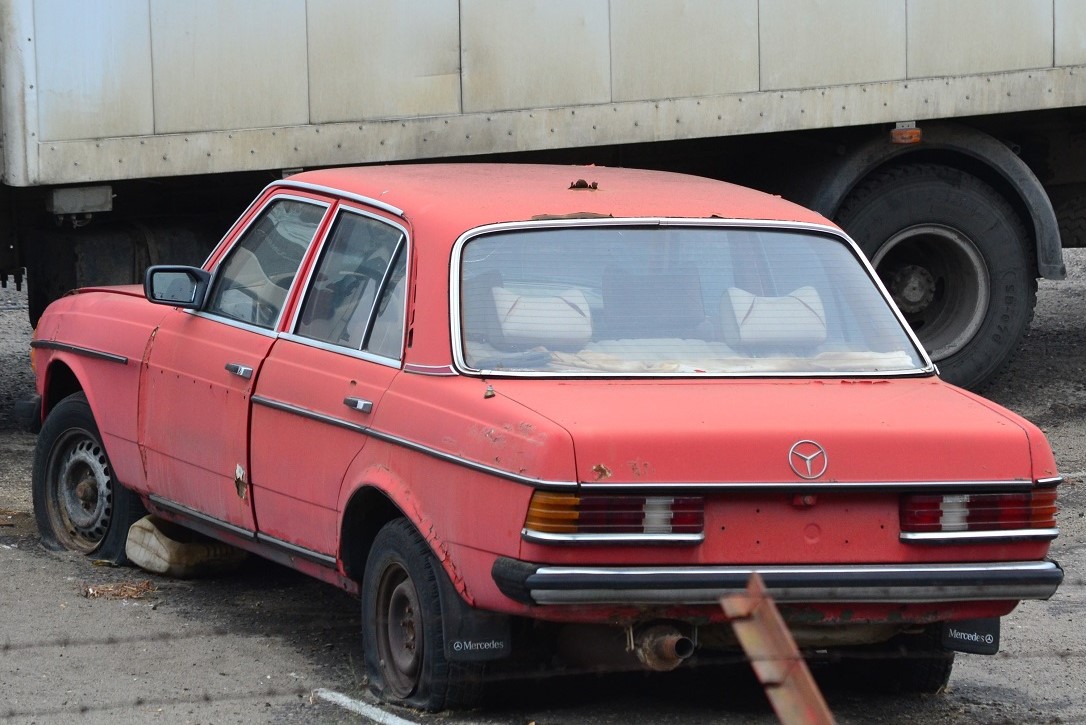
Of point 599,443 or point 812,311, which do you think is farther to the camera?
point 812,311

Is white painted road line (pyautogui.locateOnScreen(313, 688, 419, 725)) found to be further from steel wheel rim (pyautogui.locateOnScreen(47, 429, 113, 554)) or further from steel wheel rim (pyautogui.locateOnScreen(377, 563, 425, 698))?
steel wheel rim (pyautogui.locateOnScreen(47, 429, 113, 554))

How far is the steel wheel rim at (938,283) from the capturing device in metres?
10.0

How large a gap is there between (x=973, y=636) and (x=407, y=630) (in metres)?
1.53

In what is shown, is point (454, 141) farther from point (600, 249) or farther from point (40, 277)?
point (600, 249)

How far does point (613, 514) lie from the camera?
13.6ft

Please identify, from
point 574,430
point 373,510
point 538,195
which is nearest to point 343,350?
point 373,510

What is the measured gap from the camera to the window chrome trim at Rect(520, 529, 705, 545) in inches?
161

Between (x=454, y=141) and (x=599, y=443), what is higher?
(x=454, y=141)

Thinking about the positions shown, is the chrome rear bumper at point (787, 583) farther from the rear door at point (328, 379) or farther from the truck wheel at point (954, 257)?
the truck wheel at point (954, 257)

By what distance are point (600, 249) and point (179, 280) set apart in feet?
5.67

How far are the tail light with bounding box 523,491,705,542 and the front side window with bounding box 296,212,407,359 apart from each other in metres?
0.92

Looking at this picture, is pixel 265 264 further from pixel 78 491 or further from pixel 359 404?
pixel 78 491

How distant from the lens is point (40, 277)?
9102mm

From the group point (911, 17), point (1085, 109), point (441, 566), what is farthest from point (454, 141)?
point (441, 566)
